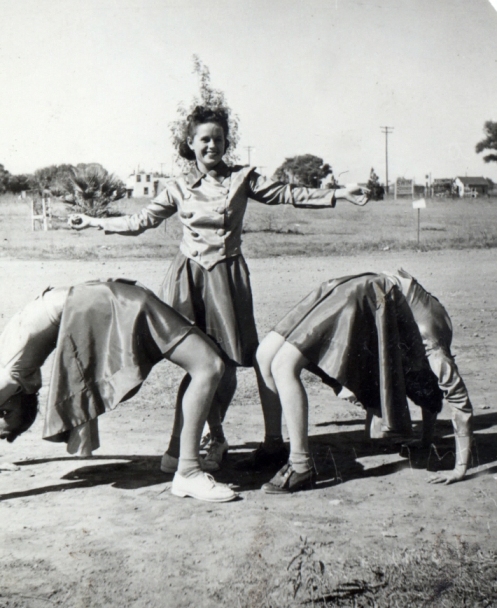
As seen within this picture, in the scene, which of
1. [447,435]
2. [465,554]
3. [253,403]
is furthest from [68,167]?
[465,554]

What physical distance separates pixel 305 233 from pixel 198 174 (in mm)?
7254

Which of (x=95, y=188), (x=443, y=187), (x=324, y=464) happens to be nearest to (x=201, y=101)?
(x=95, y=188)

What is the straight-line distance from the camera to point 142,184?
5.00m

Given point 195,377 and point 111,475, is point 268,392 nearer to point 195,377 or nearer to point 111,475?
point 195,377

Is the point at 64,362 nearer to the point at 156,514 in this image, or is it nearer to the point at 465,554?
the point at 156,514

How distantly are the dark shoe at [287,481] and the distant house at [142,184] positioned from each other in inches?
93.7

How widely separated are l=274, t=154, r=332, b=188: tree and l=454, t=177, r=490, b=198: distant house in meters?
2.65

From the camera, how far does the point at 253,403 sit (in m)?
4.94

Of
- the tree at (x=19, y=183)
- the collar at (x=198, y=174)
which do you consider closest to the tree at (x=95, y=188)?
the tree at (x=19, y=183)

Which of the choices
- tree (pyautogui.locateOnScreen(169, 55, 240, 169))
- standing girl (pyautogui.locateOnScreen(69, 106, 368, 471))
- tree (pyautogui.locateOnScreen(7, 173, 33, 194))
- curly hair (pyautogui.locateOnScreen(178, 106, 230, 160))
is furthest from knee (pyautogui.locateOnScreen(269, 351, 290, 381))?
tree (pyautogui.locateOnScreen(7, 173, 33, 194))

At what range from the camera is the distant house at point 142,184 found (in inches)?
194

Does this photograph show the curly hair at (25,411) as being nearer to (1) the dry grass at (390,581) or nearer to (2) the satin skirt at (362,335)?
(2) the satin skirt at (362,335)

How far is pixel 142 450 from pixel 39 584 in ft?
4.81

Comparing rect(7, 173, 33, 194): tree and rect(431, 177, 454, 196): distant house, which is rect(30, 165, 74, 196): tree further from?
→ rect(431, 177, 454, 196): distant house
